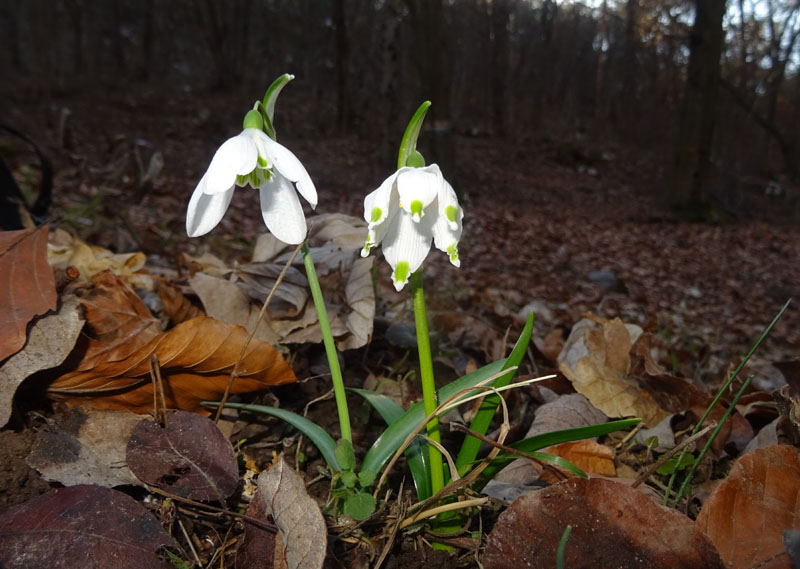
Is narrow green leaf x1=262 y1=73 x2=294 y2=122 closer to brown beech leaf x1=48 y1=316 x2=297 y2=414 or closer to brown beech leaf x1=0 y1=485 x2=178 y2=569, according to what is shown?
brown beech leaf x1=48 y1=316 x2=297 y2=414

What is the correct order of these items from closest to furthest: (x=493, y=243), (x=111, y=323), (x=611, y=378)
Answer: (x=111, y=323) < (x=611, y=378) < (x=493, y=243)

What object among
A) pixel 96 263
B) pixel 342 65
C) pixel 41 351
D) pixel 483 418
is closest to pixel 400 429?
pixel 483 418

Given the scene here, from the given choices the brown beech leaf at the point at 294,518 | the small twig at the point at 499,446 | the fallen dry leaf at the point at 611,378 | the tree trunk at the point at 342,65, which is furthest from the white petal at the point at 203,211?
the tree trunk at the point at 342,65

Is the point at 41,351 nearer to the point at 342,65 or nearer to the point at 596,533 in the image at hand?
the point at 596,533

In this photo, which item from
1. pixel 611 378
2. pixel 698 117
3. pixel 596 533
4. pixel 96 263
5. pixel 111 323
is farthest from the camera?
pixel 698 117

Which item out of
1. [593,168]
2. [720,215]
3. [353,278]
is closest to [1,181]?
[353,278]

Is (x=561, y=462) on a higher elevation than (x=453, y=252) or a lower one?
lower

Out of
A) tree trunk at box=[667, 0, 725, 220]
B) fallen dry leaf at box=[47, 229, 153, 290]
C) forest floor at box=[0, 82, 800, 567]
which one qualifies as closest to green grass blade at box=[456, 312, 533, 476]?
forest floor at box=[0, 82, 800, 567]

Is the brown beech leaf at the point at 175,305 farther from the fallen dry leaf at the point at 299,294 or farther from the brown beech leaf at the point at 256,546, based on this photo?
the brown beech leaf at the point at 256,546
